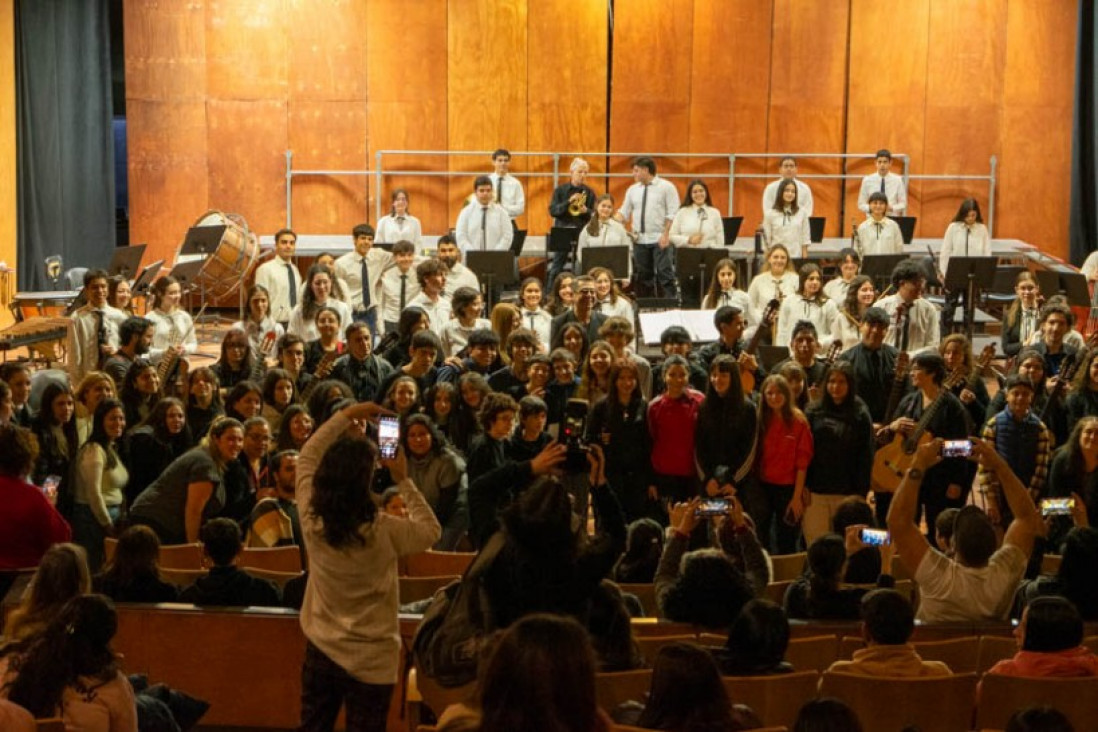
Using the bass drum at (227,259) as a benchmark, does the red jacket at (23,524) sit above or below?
below

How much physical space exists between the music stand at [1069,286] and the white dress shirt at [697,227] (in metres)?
3.24

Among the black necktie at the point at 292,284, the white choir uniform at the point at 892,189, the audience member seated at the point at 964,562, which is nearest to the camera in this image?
the audience member seated at the point at 964,562

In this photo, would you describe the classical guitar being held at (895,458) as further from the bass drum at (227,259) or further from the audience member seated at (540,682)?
the bass drum at (227,259)

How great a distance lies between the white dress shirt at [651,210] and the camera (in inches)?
551

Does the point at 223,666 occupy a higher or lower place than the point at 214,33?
lower

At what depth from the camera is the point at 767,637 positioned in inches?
170

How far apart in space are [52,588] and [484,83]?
1269 centimetres

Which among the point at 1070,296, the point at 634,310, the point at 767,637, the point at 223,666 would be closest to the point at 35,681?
the point at 223,666

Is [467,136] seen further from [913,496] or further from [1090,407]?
[913,496]

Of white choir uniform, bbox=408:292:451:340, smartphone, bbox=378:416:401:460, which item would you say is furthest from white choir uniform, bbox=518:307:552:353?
smartphone, bbox=378:416:401:460

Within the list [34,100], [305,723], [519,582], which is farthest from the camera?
[34,100]

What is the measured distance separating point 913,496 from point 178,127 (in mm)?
12868

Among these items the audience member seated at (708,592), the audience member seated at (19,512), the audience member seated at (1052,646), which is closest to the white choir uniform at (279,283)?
the audience member seated at (19,512)

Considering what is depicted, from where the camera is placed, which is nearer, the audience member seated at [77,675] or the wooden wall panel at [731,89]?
the audience member seated at [77,675]
